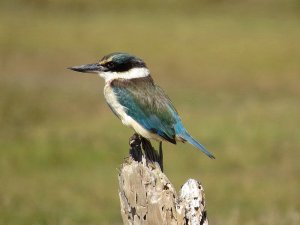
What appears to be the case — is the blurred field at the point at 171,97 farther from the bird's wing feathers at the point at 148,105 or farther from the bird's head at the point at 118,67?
the bird's head at the point at 118,67

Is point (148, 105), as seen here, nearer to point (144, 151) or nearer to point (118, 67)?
point (118, 67)

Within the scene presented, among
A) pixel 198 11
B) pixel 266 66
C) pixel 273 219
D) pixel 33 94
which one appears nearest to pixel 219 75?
pixel 266 66

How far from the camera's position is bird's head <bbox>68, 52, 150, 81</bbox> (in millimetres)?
7859

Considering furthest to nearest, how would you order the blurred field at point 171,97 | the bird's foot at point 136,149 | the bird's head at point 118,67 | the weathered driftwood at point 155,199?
the blurred field at point 171,97 < the bird's head at point 118,67 < the bird's foot at point 136,149 < the weathered driftwood at point 155,199

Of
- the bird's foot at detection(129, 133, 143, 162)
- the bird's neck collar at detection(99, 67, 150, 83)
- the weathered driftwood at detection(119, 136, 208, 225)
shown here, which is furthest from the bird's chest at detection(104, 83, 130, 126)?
the weathered driftwood at detection(119, 136, 208, 225)

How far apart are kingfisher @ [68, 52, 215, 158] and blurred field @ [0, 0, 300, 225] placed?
3644 mm

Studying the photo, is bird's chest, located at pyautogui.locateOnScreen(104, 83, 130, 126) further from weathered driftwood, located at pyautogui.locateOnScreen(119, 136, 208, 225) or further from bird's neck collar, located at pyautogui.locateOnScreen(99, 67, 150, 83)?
weathered driftwood, located at pyautogui.locateOnScreen(119, 136, 208, 225)

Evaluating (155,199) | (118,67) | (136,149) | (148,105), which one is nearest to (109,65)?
(118,67)

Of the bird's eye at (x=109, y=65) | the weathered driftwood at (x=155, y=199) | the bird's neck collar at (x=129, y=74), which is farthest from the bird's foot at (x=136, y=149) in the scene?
the bird's eye at (x=109, y=65)

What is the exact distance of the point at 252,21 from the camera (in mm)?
44188

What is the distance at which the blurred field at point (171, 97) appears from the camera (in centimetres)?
1630

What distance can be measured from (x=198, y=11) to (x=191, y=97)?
21.0 m

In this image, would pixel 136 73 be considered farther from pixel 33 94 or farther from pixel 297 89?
pixel 297 89

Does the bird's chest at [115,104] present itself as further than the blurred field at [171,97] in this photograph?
No
